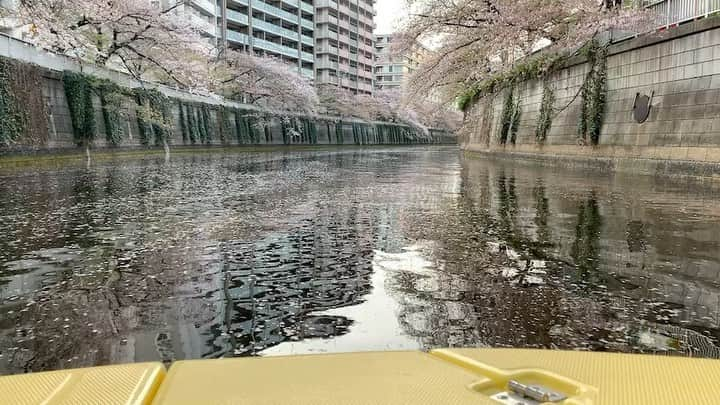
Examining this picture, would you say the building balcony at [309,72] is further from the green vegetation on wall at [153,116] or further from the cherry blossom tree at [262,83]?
the green vegetation on wall at [153,116]

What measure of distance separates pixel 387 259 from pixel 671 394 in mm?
3257

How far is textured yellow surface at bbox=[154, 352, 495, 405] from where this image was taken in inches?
55.9

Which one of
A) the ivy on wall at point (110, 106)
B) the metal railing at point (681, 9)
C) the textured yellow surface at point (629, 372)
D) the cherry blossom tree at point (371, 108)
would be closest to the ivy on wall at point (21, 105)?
the ivy on wall at point (110, 106)

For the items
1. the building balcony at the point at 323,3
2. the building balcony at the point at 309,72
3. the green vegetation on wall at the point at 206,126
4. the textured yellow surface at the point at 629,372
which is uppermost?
the building balcony at the point at 323,3

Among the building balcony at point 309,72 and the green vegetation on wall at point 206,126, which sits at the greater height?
the building balcony at point 309,72

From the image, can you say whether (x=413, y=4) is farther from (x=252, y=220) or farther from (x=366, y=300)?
(x=366, y=300)

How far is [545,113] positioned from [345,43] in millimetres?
70707

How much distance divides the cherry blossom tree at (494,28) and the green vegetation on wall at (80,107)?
13.3 metres

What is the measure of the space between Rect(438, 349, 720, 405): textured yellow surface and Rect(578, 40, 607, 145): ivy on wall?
1568 cm

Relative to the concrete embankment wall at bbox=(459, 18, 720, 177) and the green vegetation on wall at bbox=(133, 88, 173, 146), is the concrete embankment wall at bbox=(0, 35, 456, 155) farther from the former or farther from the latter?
the concrete embankment wall at bbox=(459, 18, 720, 177)

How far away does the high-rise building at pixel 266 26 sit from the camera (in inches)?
2245

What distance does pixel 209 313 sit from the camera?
314 cm

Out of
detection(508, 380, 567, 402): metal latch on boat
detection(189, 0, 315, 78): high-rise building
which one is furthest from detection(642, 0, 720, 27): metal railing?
detection(189, 0, 315, 78): high-rise building

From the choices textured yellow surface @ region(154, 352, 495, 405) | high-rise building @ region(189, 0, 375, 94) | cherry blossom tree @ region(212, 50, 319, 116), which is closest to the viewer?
textured yellow surface @ region(154, 352, 495, 405)
